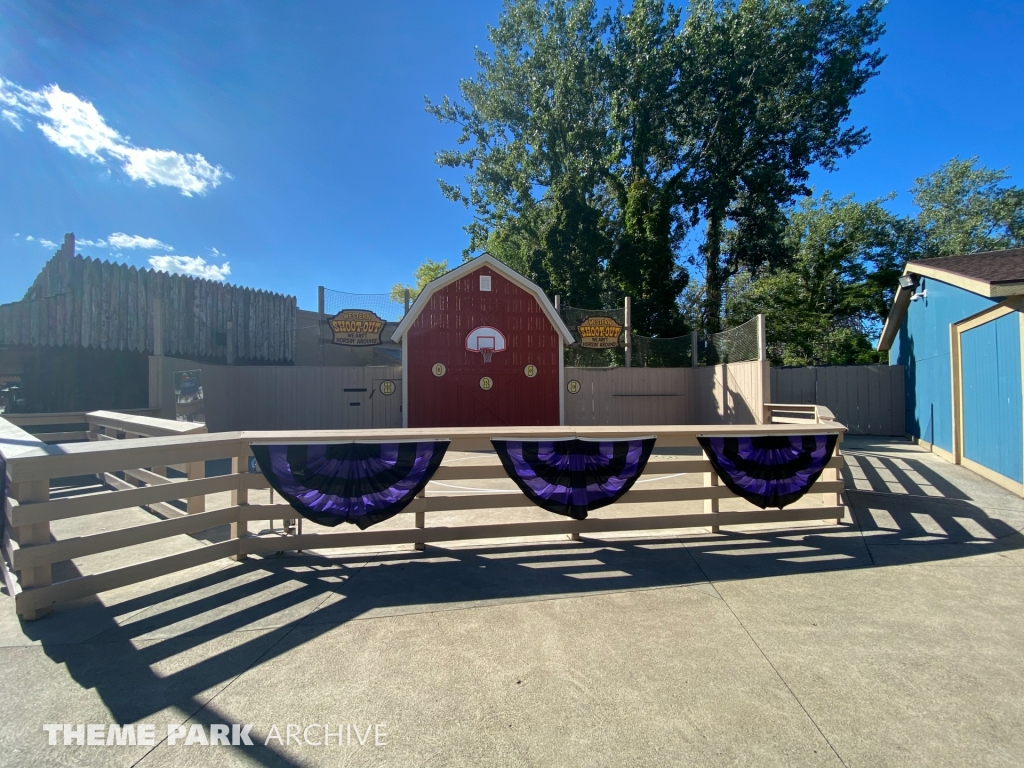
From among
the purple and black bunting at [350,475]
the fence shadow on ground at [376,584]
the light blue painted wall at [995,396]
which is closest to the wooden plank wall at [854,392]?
the light blue painted wall at [995,396]

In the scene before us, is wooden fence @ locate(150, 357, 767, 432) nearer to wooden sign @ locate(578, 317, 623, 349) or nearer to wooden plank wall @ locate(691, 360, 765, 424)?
wooden plank wall @ locate(691, 360, 765, 424)

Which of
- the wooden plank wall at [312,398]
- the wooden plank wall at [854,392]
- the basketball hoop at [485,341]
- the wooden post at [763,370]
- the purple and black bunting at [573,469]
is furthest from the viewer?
the wooden plank wall at [854,392]

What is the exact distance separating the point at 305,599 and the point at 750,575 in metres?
3.41

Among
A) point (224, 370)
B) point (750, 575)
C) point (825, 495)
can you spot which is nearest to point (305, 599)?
point (750, 575)

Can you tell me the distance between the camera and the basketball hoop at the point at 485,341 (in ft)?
39.0

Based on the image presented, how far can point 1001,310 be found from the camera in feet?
20.1

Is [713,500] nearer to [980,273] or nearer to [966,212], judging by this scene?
[980,273]

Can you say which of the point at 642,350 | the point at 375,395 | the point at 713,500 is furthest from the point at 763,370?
the point at 375,395

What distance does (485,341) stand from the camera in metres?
11.9

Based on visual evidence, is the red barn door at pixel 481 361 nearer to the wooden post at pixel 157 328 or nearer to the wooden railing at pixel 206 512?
the wooden post at pixel 157 328

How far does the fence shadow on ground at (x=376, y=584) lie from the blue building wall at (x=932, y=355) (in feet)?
12.9

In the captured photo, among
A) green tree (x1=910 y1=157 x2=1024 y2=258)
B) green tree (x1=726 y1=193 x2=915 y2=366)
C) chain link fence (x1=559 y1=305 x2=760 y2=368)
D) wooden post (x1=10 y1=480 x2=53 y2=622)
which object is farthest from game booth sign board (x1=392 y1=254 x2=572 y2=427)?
green tree (x1=910 y1=157 x2=1024 y2=258)

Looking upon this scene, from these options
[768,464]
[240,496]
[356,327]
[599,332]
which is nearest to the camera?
[240,496]

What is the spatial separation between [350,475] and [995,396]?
27.3ft
